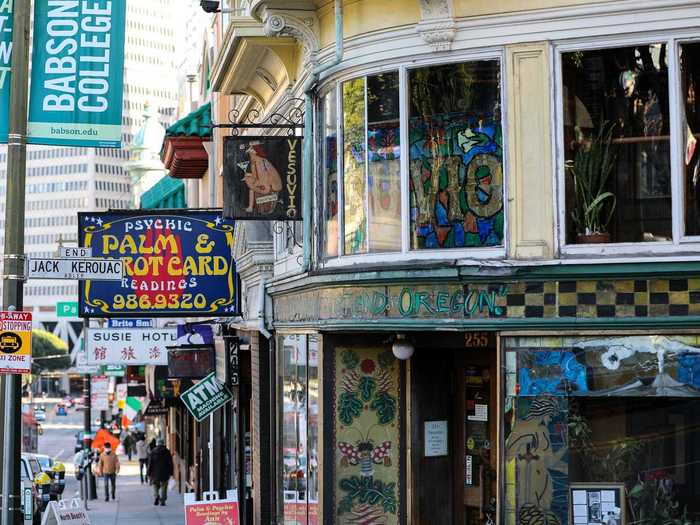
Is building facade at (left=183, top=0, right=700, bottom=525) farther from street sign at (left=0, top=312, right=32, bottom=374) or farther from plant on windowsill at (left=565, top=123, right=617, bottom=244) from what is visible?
street sign at (left=0, top=312, right=32, bottom=374)

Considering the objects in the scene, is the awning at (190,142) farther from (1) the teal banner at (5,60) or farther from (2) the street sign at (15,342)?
(2) the street sign at (15,342)

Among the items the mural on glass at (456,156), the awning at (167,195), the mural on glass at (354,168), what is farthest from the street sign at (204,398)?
the awning at (167,195)

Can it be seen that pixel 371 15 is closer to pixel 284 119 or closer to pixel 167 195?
pixel 284 119

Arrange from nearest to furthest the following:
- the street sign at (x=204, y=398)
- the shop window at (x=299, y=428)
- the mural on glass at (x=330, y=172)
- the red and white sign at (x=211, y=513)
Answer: the mural on glass at (x=330, y=172), the shop window at (x=299, y=428), the red and white sign at (x=211, y=513), the street sign at (x=204, y=398)

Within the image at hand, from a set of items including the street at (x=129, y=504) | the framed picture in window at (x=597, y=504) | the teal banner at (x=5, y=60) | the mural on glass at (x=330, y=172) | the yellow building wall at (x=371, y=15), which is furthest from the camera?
the street at (x=129, y=504)

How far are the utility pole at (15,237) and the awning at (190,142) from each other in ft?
43.7

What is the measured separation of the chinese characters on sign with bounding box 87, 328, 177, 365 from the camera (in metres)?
24.8

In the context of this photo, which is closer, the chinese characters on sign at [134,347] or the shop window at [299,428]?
the shop window at [299,428]

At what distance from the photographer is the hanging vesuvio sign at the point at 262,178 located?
14.1 metres

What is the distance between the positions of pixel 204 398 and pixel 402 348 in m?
6.85

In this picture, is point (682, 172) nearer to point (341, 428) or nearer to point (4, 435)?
point (341, 428)

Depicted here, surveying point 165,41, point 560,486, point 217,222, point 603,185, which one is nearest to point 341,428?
point 560,486

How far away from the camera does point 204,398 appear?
18812 mm

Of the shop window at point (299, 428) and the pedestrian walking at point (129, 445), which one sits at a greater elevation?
the shop window at point (299, 428)
